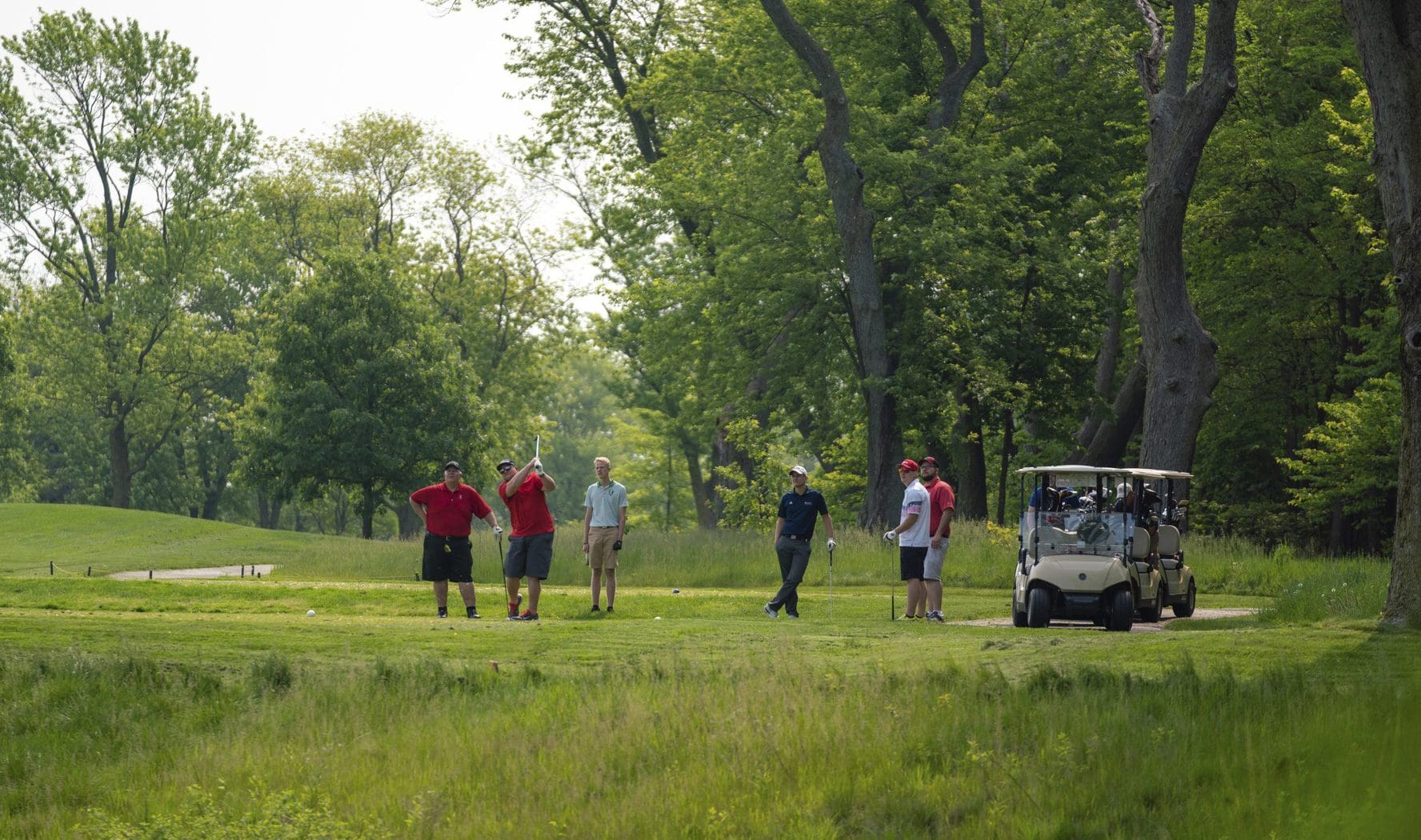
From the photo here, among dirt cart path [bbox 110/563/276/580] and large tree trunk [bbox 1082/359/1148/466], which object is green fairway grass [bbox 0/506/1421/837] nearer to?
dirt cart path [bbox 110/563/276/580]

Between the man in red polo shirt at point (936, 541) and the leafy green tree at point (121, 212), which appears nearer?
the man in red polo shirt at point (936, 541)

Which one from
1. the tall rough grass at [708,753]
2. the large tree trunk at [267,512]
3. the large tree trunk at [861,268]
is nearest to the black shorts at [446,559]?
the tall rough grass at [708,753]

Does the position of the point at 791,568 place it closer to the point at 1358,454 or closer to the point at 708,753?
the point at 708,753

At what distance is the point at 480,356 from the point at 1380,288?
152ft

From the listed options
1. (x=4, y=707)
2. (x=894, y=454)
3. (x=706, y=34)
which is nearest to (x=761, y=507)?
(x=894, y=454)

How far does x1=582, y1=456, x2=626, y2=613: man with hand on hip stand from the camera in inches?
818

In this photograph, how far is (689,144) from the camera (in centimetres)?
4669

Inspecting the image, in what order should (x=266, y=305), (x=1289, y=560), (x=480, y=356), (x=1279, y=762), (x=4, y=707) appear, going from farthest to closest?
(x=480, y=356)
(x=266, y=305)
(x=1289, y=560)
(x=4, y=707)
(x=1279, y=762)

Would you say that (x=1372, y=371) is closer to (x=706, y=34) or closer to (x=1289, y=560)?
(x=1289, y=560)

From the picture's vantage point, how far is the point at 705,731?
41.3 ft

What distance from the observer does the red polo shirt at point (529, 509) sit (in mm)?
20312

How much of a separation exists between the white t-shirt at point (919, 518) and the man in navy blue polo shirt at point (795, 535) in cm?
98

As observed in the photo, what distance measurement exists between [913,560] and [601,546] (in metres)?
3.76

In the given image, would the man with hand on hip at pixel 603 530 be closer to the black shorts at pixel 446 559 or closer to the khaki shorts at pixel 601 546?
the khaki shorts at pixel 601 546
